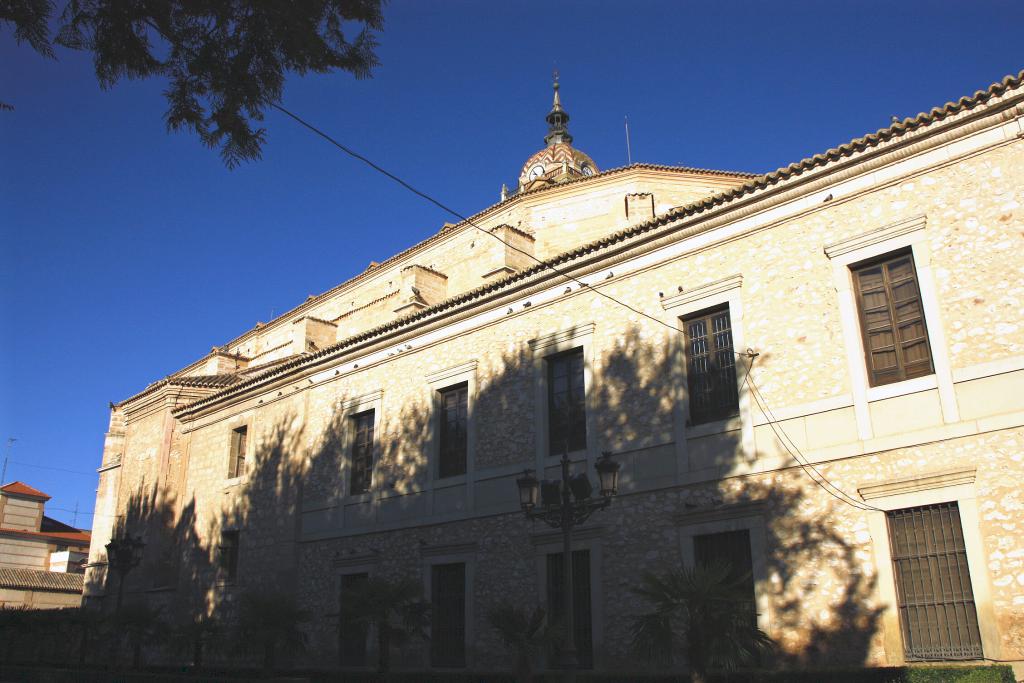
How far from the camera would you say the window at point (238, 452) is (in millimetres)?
21625

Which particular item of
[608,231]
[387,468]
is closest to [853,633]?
[387,468]

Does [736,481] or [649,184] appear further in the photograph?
[649,184]

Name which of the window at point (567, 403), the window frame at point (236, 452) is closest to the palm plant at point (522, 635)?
the window at point (567, 403)

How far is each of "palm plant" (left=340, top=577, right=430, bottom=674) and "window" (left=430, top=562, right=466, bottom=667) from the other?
3.02ft

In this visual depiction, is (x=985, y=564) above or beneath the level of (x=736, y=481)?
beneath

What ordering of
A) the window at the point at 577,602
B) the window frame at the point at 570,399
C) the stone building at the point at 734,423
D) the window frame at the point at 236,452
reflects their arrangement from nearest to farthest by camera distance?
the stone building at the point at 734,423, the window at the point at 577,602, the window frame at the point at 570,399, the window frame at the point at 236,452

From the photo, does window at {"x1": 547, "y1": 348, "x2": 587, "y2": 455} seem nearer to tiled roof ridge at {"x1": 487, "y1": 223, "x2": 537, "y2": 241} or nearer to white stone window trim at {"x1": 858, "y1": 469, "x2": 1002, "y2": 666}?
white stone window trim at {"x1": 858, "y1": 469, "x2": 1002, "y2": 666}

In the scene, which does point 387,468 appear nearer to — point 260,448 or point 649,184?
point 260,448

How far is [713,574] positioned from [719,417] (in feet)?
11.2

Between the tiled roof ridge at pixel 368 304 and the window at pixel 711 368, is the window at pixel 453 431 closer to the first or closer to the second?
the window at pixel 711 368

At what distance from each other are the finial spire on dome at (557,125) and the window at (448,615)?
2954 cm

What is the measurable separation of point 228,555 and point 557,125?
28.1 m

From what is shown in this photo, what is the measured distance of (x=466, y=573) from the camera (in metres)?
15.0

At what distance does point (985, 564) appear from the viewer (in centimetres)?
948
